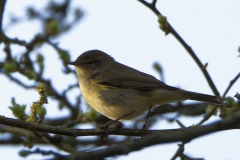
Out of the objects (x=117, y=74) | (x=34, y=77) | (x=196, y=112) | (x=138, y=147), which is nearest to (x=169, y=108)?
(x=196, y=112)

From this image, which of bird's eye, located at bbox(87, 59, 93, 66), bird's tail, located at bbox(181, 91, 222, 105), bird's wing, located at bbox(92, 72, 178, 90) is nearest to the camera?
bird's tail, located at bbox(181, 91, 222, 105)

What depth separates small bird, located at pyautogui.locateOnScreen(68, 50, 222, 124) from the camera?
5.85 meters

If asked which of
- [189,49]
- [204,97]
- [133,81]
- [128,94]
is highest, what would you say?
[133,81]

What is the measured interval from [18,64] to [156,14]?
2.42 metres

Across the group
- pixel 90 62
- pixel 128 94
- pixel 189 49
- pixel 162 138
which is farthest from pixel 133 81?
pixel 162 138

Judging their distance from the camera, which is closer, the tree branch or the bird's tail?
the tree branch

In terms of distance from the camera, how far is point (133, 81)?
627cm

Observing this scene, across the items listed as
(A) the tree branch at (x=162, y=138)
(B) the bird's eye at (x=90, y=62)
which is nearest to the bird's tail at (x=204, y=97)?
(B) the bird's eye at (x=90, y=62)

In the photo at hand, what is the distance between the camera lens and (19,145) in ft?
26.0

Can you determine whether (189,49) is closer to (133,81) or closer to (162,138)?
(133,81)

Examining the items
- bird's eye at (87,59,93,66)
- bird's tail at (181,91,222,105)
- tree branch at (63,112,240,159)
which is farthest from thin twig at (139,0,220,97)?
tree branch at (63,112,240,159)

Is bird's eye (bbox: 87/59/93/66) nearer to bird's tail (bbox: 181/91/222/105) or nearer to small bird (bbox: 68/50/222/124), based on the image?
small bird (bbox: 68/50/222/124)

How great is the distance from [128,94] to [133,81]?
35 centimetres

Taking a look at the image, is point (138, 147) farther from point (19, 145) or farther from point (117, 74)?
point (19, 145)
